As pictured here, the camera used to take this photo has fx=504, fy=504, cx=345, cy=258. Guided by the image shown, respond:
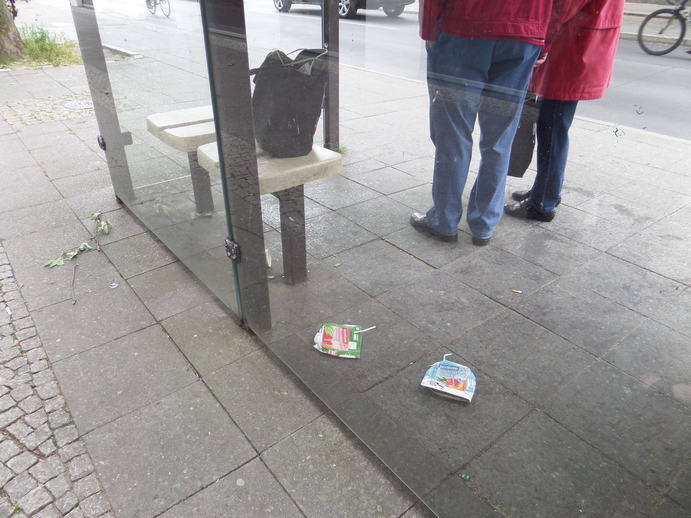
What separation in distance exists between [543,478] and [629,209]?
1097 millimetres

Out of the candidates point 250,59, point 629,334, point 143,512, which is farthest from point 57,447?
point 629,334

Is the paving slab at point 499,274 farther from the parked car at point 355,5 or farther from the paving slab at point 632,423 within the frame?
the parked car at point 355,5

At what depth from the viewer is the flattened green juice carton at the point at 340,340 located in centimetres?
252

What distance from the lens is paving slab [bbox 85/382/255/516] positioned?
6.29 feet

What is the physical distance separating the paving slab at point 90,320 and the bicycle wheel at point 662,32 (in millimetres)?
2576

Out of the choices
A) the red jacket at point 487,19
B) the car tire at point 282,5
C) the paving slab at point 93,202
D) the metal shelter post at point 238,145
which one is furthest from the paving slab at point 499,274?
the paving slab at point 93,202

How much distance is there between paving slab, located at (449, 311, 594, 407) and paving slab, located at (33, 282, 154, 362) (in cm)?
178

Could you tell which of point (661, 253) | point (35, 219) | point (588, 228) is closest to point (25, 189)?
point (35, 219)

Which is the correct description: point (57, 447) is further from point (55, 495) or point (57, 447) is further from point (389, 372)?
point (389, 372)

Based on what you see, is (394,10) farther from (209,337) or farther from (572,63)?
(209,337)

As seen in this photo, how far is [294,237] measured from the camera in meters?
2.73

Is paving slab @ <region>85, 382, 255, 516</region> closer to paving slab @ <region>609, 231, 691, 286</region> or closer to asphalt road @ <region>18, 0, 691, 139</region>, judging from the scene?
asphalt road @ <region>18, 0, 691, 139</region>

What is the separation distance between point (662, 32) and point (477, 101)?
2.27 ft

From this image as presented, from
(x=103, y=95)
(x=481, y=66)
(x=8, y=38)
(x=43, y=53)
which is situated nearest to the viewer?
(x=481, y=66)
